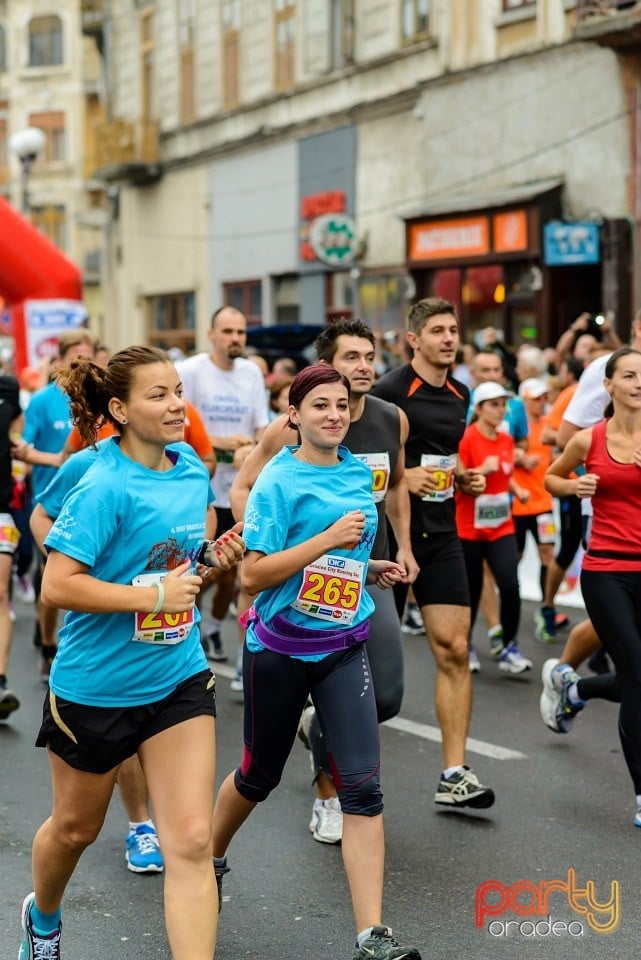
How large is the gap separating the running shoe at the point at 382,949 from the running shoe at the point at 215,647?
5.61 meters

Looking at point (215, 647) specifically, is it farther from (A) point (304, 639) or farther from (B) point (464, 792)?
(A) point (304, 639)

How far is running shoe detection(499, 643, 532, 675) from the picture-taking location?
9.69m

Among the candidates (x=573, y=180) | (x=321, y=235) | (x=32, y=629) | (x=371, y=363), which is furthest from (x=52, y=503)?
(x=321, y=235)

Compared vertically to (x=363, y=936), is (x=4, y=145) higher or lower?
higher

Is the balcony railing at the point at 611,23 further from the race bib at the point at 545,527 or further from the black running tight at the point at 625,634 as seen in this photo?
the black running tight at the point at 625,634

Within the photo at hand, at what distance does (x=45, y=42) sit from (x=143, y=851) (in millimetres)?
60048

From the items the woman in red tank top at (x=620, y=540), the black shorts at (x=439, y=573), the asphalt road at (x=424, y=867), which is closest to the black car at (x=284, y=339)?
the asphalt road at (x=424, y=867)

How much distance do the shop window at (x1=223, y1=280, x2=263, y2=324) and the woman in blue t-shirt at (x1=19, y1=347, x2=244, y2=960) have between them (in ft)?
86.2

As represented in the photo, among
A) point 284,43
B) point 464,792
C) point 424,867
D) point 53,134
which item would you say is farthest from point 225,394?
point 53,134

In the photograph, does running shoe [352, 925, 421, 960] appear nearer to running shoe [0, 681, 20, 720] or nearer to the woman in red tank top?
the woman in red tank top

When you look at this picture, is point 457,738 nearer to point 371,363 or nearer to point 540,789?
point 540,789

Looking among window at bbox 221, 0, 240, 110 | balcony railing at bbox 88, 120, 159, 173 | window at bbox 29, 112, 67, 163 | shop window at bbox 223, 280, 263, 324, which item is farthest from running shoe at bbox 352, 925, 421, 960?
window at bbox 29, 112, 67, 163

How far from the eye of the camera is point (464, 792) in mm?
6367

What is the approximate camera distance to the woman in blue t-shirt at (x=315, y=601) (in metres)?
4.81
